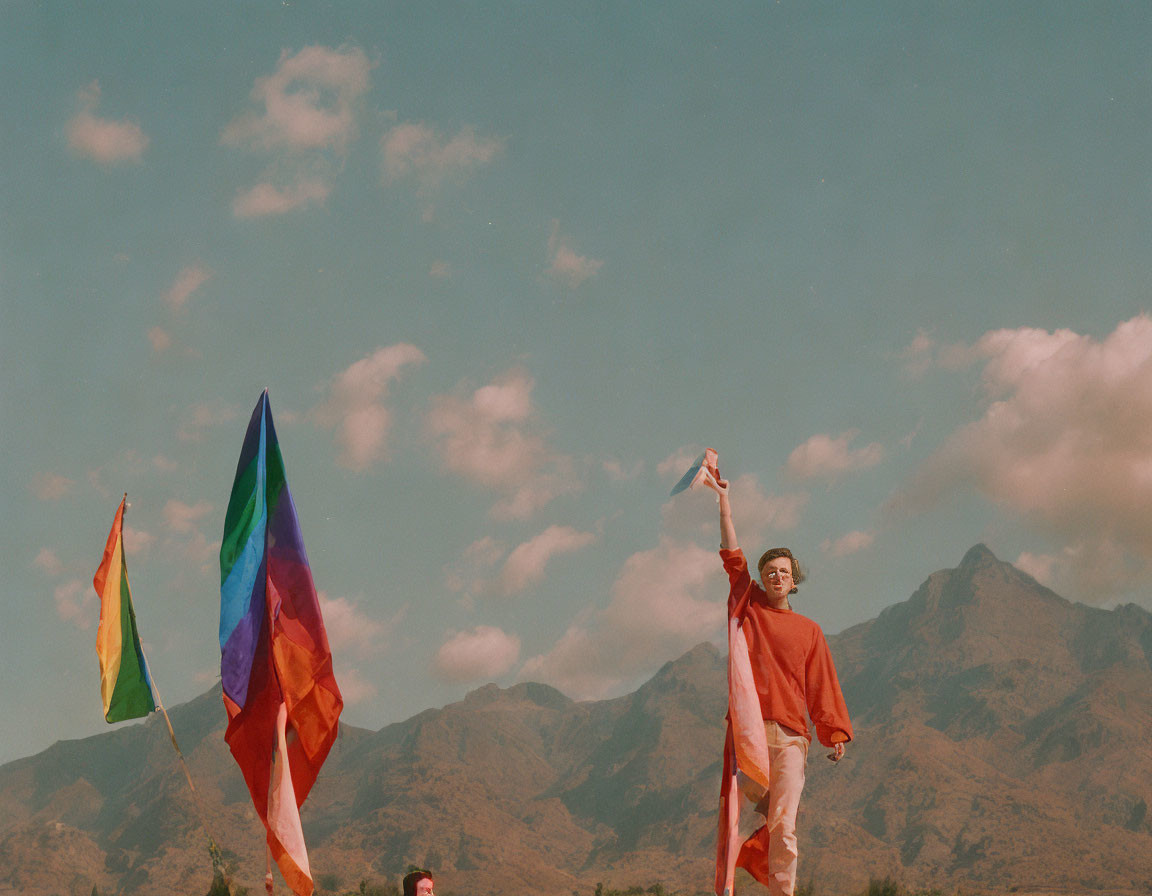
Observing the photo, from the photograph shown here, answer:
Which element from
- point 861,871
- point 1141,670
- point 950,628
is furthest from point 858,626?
point 861,871

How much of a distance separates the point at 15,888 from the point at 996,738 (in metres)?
83.8

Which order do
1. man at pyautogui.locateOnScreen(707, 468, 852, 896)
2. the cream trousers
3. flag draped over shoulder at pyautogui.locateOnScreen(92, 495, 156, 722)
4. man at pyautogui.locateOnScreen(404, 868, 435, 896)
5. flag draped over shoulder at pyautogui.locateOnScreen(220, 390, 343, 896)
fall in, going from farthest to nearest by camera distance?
1. flag draped over shoulder at pyautogui.locateOnScreen(92, 495, 156, 722)
2. flag draped over shoulder at pyautogui.locateOnScreen(220, 390, 343, 896)
3. man at pyautogui.locateOnScreen(707, 468, 852, 896)
4. the cream trousers
5. man at pyautogui.locateOnScreen(404, 868, 435, 896)

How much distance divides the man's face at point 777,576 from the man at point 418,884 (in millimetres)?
3044

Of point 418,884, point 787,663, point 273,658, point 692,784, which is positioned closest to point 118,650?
point 273,658

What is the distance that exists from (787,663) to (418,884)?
290cm

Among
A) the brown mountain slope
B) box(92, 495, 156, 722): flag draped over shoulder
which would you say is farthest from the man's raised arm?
the brown mountain slope

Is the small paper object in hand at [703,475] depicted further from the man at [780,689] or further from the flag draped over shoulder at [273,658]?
the flag draped over shoulder at [273,658]

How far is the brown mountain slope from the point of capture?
80000mm

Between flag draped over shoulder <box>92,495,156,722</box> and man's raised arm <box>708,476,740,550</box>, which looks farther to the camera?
flag draped over shoulder <box>92,495,156,722</box>

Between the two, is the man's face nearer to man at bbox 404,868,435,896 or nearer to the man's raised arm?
the man's raised arm

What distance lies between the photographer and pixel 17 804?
136 m

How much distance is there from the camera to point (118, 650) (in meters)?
9.90

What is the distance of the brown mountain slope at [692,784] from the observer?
80.0m

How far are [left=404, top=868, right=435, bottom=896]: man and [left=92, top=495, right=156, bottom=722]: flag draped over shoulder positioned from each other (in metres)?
4.03
